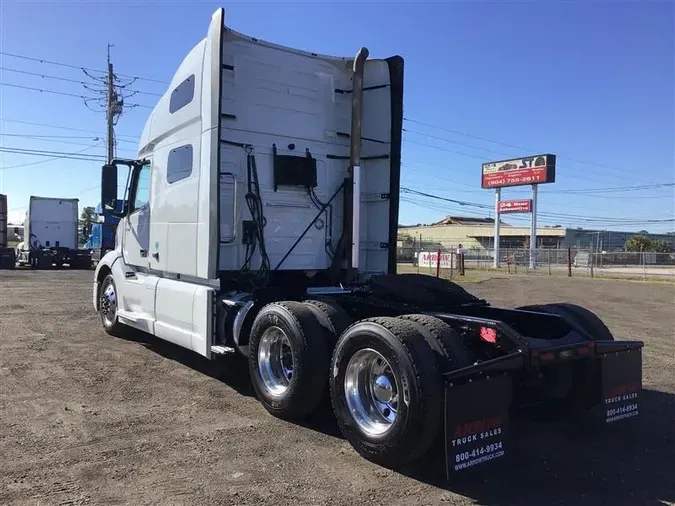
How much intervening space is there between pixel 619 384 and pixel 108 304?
7463 mm

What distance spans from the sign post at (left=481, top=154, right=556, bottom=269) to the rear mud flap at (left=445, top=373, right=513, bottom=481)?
49439mm

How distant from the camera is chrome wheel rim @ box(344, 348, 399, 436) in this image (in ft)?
14.0

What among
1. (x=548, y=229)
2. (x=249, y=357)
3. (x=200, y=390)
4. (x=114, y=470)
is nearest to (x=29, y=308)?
(x=200, y=390)

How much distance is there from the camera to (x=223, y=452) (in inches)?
175

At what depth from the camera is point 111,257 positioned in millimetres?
9102

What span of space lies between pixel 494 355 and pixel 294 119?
384 centimetres

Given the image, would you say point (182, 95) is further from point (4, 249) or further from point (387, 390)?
point (4, 249)

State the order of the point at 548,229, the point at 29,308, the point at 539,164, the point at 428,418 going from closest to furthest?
the point at 428,418 < the point at 29,308 < the point at 539,164 < the point at 548,229

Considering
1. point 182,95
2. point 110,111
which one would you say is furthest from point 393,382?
point 110,111

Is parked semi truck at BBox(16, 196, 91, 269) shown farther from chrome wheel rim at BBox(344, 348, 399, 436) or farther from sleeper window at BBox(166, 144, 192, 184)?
chrome wheel rim at BBox(344, 348, 399, 436)

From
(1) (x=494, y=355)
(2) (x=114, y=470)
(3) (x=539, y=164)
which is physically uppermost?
(3) (x=539, y=164)

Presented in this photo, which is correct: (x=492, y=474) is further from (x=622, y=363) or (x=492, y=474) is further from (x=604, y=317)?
(x=604, y=317)

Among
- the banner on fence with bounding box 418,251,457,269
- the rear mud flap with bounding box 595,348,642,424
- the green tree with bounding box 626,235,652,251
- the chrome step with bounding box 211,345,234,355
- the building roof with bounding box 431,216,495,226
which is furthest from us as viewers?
the building roof with bounding box 431,216,495,226

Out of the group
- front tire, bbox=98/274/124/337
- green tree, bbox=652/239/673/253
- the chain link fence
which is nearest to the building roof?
green tree, bbox=652/239/673/253
